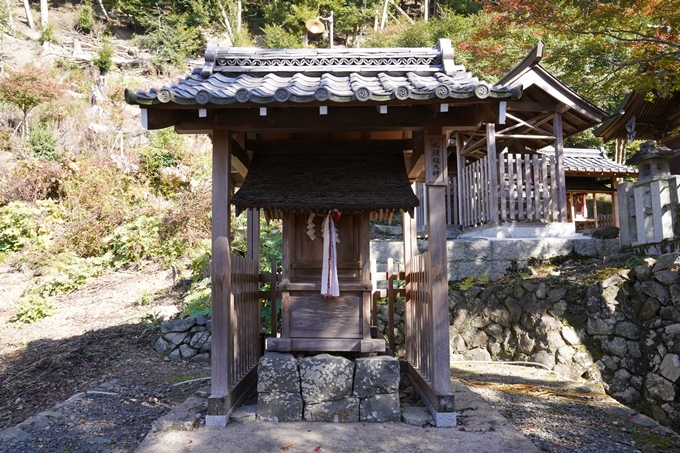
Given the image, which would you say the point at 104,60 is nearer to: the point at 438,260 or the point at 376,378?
the point at 438,260

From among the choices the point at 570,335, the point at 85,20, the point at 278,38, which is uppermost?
the point at 85,20

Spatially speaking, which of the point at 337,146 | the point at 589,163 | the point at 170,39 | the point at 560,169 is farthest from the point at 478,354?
the point at 170,39

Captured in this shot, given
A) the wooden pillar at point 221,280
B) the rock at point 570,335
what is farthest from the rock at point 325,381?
the rock at point 570,335

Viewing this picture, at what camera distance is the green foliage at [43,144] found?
17.1 m

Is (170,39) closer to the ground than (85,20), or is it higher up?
closer to the ground

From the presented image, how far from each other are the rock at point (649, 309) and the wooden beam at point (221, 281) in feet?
21.2

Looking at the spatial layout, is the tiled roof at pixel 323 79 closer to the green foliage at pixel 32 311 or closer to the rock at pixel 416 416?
the rock at pixel 416 416

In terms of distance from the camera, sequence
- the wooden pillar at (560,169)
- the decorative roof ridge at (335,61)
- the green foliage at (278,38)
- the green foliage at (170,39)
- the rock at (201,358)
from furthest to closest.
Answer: the green foliage at (278,38)
the green foliage at (170,39)
the wooden pillar at (560,169)
the rock at (201,358)
the decorative roof ridge at (335,61)

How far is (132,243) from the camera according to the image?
43.5 ft

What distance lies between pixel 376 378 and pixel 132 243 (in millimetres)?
10556

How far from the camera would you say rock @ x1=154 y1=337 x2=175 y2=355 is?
28.9ft

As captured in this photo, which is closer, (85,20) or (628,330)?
(628,330)

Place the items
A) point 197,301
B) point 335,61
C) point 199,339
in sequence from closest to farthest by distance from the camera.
Answer: point 335,61 < point 199,339 < point 197,301

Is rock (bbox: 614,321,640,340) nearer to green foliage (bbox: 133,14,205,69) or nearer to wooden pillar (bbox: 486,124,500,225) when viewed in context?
wooden pillar (bbox: 486,124,500,225)
